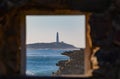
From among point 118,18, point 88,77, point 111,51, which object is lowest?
point 88,77

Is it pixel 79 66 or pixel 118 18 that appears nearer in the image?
pixel 118 18

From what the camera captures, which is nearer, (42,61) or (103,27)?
(103,27)

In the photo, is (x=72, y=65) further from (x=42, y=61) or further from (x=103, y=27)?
(x=103, y=27)

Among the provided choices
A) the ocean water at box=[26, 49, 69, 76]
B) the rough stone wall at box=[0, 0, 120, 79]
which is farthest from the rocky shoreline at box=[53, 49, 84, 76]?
the rough stone wall at box=[0, 0, 120, 79]

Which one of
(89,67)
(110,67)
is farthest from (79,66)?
(110,67)

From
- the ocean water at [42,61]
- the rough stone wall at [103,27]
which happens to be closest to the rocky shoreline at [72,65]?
the ocean water at [42,61]

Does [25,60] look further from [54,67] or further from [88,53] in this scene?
[88,53]

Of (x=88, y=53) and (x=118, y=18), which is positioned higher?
(x=118, y=18)

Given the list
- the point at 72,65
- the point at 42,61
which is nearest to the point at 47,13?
the point at 42,61
